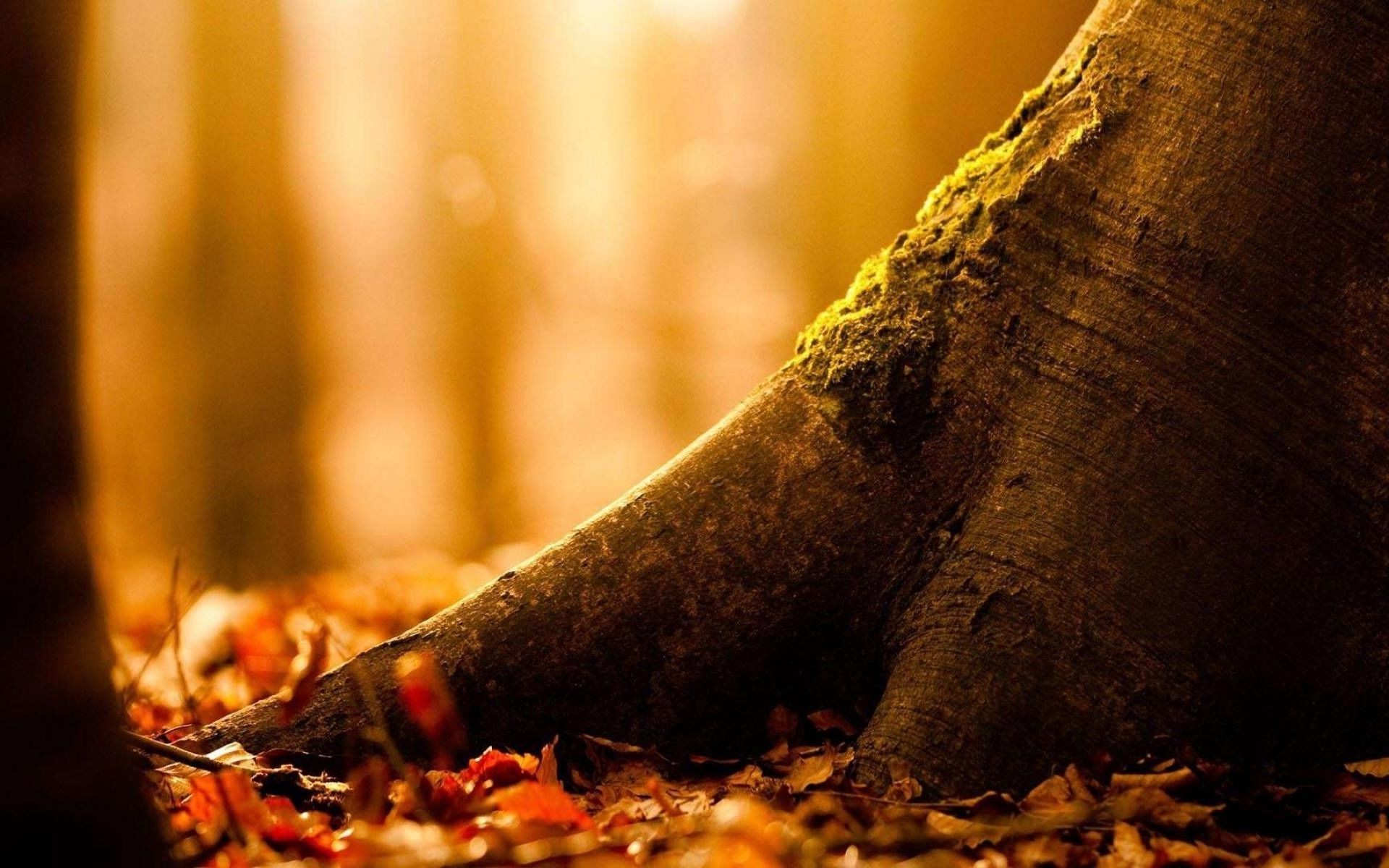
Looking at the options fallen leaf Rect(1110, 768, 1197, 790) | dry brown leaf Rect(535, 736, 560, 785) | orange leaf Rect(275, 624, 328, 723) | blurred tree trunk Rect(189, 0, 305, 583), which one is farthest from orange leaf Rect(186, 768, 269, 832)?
blurred tree trunk Rect(189, 0, 305, 583)

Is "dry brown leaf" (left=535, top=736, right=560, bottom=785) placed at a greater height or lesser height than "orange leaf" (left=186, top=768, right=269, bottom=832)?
lesser

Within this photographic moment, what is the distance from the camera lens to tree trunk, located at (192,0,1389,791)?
4.81ft

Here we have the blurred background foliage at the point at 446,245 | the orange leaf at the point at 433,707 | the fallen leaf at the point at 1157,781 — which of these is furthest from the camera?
the blurred background foliage at the point at 446,245

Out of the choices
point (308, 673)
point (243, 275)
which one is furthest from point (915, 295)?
point (243, 275)

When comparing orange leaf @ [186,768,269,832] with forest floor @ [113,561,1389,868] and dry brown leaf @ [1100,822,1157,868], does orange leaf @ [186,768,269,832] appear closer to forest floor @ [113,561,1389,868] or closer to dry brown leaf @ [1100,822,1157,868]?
forest floor @ [113,561,1389,868]

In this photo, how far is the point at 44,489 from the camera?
78 centimetres

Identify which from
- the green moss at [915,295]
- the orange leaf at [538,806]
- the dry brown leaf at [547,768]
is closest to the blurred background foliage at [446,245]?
the green moss at [915,295]

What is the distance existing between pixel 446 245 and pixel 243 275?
1.35 metres

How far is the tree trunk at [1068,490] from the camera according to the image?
1467 millimetres

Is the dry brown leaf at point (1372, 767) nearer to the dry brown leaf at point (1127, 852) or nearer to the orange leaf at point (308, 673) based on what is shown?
the dry brown leaf at point (1127, 852)

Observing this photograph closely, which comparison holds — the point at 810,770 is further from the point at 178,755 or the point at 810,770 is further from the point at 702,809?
the point at 178,755

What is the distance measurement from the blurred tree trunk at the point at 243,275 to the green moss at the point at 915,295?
18.9 feet

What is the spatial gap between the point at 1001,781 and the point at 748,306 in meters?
5.75

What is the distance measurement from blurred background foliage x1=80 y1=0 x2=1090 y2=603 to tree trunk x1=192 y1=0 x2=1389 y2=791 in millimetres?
4783
